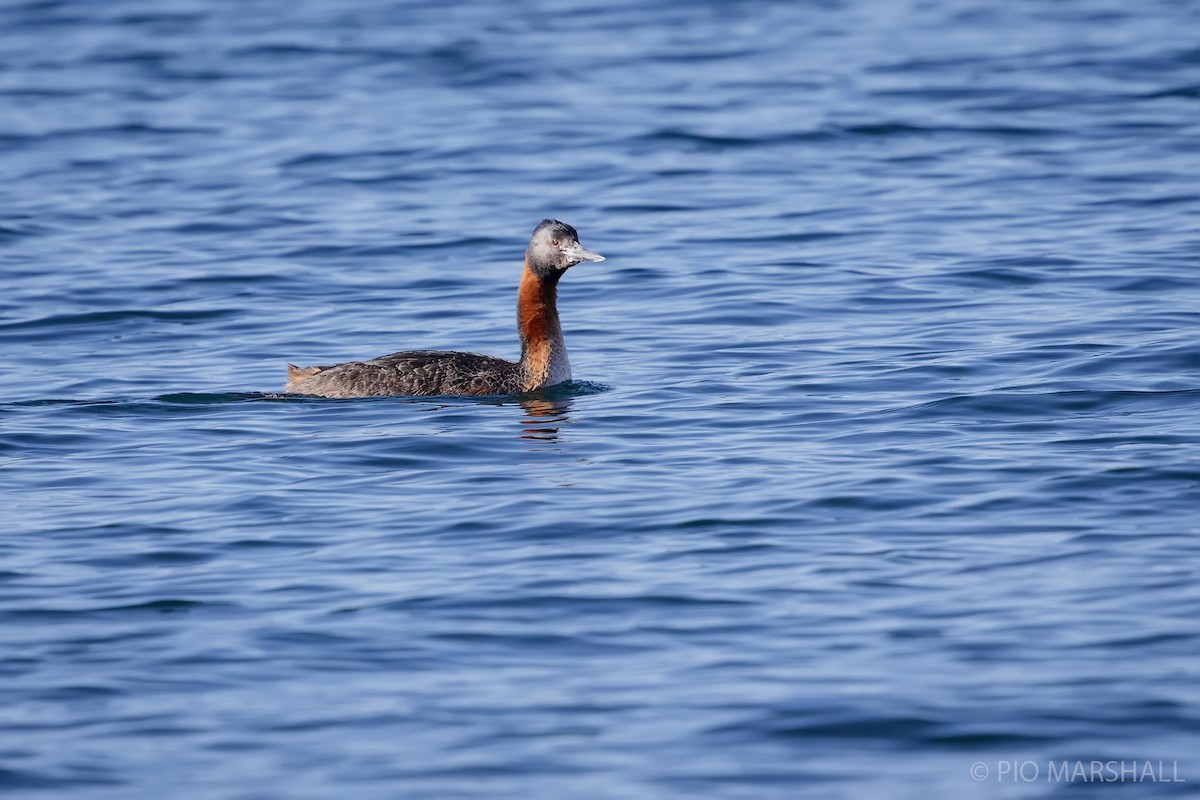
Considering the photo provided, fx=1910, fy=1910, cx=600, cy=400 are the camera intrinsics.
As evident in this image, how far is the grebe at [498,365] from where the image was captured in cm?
1384

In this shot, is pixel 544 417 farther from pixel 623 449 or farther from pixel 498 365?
pixel 623 449

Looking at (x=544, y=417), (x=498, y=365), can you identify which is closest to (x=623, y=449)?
(x=544, y=417)

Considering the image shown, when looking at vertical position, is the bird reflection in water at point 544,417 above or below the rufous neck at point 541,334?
below

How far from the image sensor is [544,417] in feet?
44.5

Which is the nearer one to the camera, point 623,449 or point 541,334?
point 623,449

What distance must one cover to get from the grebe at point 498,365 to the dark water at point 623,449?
0.19 m

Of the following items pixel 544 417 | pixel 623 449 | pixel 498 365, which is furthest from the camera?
pixel 498 365

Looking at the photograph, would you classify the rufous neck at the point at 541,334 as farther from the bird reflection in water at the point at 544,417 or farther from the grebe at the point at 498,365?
the bird reflection in water at the point at 544,417

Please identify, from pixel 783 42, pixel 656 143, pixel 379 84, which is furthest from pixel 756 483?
pixel 783 42

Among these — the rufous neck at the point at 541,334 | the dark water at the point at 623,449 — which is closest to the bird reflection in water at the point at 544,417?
the dark water at the point at 623,449

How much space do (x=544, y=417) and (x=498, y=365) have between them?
0.91m

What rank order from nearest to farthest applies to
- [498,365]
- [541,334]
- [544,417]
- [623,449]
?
[623,449] < [544,417] < [498,365] < [541,334]

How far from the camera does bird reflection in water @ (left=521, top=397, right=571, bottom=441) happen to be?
13.0 m

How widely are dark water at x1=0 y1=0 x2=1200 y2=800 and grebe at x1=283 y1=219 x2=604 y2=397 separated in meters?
0.19
